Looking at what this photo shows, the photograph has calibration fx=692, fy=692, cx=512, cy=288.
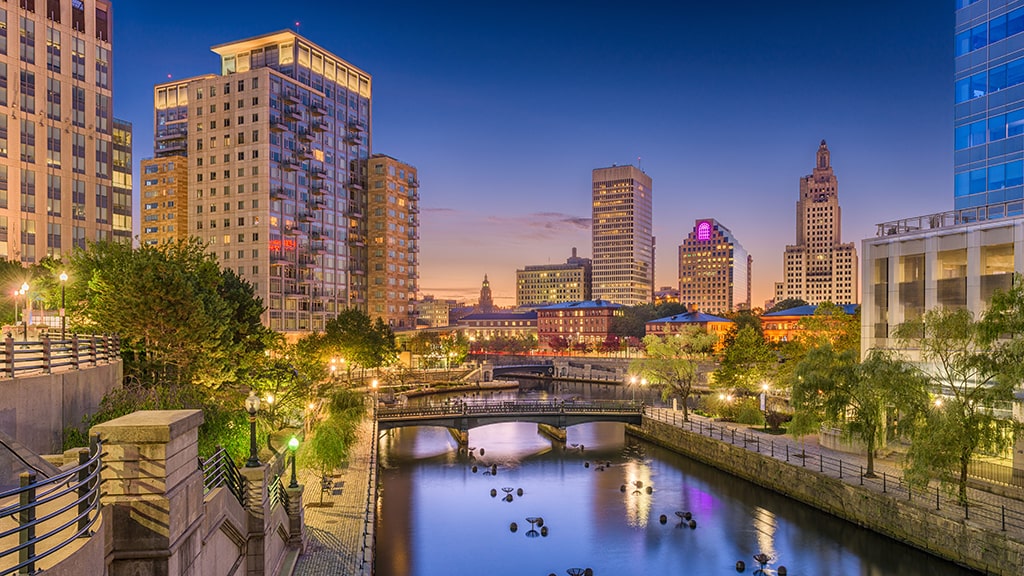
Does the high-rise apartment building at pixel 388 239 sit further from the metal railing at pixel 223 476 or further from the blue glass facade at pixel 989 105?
the metal railing at pixel 223 476

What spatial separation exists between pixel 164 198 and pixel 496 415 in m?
110

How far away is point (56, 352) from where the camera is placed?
861 inches

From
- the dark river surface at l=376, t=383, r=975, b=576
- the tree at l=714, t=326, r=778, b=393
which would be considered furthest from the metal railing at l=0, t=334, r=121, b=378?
the tree at l=714, t=326, r=778, b=393

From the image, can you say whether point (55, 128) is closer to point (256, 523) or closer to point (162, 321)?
point (162, 321)

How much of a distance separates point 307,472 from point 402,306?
86.0 m

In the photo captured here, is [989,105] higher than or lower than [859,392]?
higher

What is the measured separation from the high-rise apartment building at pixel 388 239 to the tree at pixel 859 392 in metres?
89.1

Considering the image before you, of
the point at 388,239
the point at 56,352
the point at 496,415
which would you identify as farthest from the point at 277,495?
the point at 388,239

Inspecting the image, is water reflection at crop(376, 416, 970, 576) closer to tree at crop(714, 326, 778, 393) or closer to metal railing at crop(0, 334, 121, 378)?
tree at crop(714, 326, 778, 393)

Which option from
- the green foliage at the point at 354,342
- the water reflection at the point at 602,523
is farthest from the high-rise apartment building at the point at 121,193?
the water reflection at the point at 602,523

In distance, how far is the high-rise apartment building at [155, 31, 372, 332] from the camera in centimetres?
9975

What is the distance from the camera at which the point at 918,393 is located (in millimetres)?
33281

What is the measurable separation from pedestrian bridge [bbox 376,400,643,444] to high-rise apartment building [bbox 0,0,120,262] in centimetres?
5143

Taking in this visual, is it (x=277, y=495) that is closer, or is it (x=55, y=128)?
(x=277, y=495)
